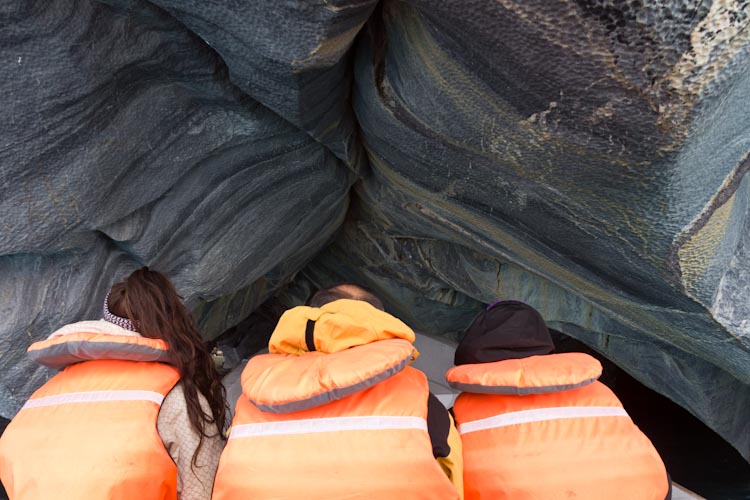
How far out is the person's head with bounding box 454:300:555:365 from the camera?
5.35ft

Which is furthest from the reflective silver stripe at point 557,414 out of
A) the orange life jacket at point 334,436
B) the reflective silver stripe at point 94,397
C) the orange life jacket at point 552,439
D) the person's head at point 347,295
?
the reflective silver stripe at point 94,397

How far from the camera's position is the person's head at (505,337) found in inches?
64.2

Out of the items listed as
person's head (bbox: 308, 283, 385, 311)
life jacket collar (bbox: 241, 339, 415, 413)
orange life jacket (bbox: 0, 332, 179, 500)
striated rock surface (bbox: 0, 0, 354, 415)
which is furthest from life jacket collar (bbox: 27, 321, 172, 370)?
striated rock surface (bbox: 0, 0, 354, 415)

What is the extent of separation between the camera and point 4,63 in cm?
171

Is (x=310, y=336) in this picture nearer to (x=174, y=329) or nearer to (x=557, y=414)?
(x=174, y=329)

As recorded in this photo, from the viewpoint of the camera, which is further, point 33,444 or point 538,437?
point 538,437

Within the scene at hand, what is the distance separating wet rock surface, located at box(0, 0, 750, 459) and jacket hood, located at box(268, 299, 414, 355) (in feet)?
2.77

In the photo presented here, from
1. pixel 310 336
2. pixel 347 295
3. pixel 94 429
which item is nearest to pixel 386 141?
pixel 347 295

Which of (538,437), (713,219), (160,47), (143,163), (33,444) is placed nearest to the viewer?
(33,444)

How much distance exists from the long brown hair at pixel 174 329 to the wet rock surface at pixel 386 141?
0.77 metres

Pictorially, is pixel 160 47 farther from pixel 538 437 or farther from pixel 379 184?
pixel 538 437

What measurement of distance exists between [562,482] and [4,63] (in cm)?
215

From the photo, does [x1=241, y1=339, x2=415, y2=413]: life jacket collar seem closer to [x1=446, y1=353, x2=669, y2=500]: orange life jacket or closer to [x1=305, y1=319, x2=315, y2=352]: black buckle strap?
[x1=305, y1=319, x2=315, y2=352]: black buckle strap

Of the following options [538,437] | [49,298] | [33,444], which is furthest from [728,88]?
[49,298]
